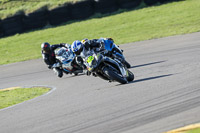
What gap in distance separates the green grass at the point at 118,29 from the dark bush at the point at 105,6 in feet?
1.41

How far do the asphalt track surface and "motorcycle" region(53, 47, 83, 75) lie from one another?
421 mm

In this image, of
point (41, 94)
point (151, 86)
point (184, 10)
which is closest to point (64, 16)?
point (184, 10)

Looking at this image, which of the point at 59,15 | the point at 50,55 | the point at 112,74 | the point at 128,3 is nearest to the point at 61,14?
the point at 59,15

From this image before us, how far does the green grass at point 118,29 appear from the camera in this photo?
20234mm

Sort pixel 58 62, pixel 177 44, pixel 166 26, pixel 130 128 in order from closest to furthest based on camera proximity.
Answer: pixel 130 128 < pixel 58 62 < pixel 177 44 < pixel 166 26

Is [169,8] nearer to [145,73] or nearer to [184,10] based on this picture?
[184,10]

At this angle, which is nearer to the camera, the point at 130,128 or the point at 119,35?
the point at 130,128

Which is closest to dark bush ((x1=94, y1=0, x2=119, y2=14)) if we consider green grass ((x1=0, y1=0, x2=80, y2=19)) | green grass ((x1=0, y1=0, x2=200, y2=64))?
green grass ((x1=0, y1=0, x2=200, y2=64))

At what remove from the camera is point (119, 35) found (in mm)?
21391

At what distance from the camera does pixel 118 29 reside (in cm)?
2270

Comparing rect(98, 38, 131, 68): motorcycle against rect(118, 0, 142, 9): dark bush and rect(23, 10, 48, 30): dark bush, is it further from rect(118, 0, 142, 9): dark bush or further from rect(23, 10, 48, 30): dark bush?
rect(23, 10, 48, 30): dark bush

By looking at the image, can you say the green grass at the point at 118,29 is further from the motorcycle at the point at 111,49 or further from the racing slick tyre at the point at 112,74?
the racing slick tyre at the point at 112,74

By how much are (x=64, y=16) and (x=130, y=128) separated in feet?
64.3

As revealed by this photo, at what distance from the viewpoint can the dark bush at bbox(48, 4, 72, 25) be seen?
24.2 meters
